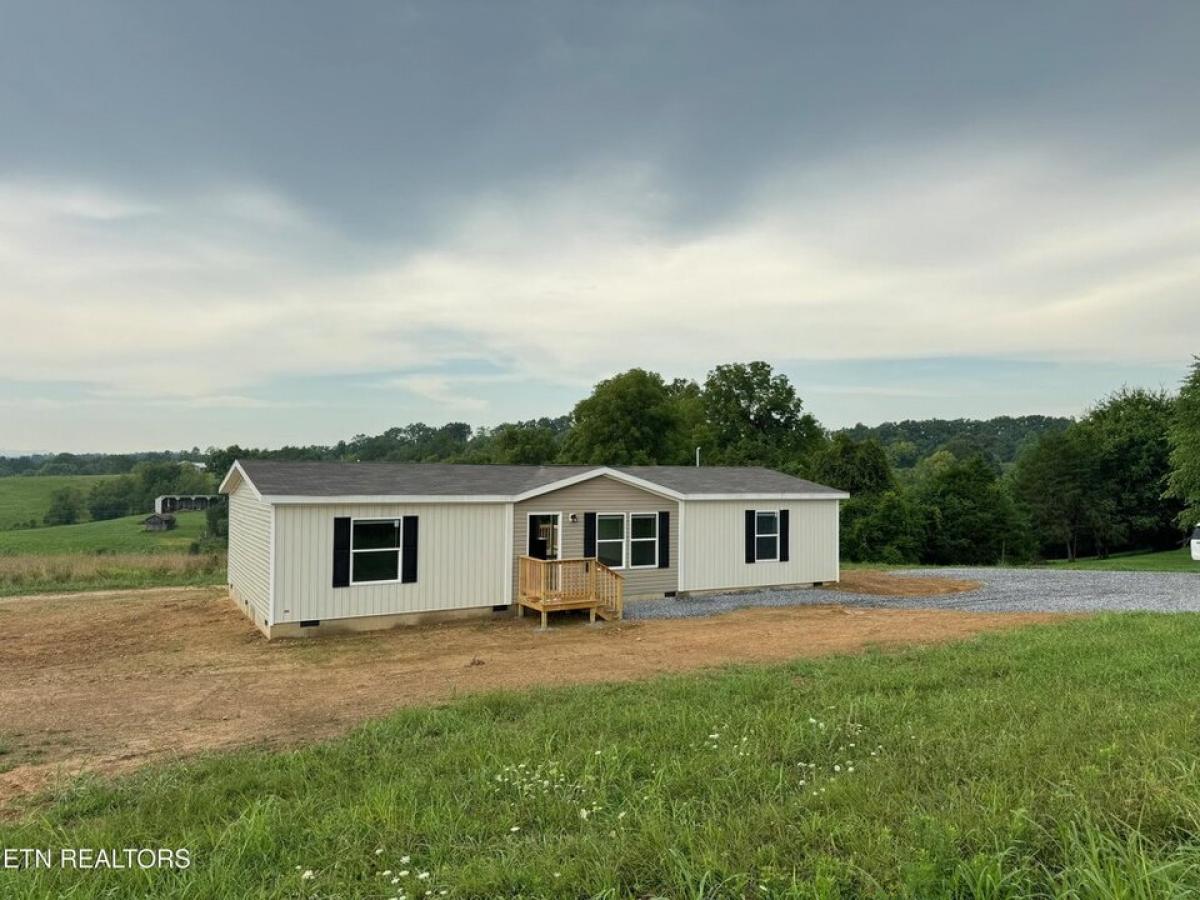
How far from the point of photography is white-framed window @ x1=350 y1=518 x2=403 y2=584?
11.5 metres

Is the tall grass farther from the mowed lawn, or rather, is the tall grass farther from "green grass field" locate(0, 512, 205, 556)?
the mowed lawn

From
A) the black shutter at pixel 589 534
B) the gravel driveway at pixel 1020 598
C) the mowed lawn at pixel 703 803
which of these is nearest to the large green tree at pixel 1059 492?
the gravel driveway at pixel 1020 598

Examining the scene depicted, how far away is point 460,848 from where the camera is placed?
3133mm

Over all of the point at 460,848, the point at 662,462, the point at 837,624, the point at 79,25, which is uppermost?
the point at 79,25

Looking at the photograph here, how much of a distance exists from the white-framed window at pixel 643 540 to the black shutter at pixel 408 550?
15.2 ft

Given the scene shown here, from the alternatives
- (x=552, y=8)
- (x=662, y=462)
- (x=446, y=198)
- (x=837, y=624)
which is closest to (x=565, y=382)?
(x=662, y=462)

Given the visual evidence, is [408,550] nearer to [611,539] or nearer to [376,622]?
[376,622]

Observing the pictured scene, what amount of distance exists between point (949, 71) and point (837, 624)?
1037cm

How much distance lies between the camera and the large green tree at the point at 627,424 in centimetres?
3847

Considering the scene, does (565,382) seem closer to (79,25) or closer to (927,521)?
(927,521)

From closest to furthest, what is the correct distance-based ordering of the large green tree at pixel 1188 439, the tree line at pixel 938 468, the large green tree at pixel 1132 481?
the large green tree at pixel 1188 439 → the tree line at pixel 938 468 → the large green tree at pixel 1132 481

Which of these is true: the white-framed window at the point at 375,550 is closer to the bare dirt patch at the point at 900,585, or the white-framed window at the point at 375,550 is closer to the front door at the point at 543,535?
the front door at the point at 543,535

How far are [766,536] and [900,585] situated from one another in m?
3.98

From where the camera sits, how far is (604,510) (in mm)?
13812
